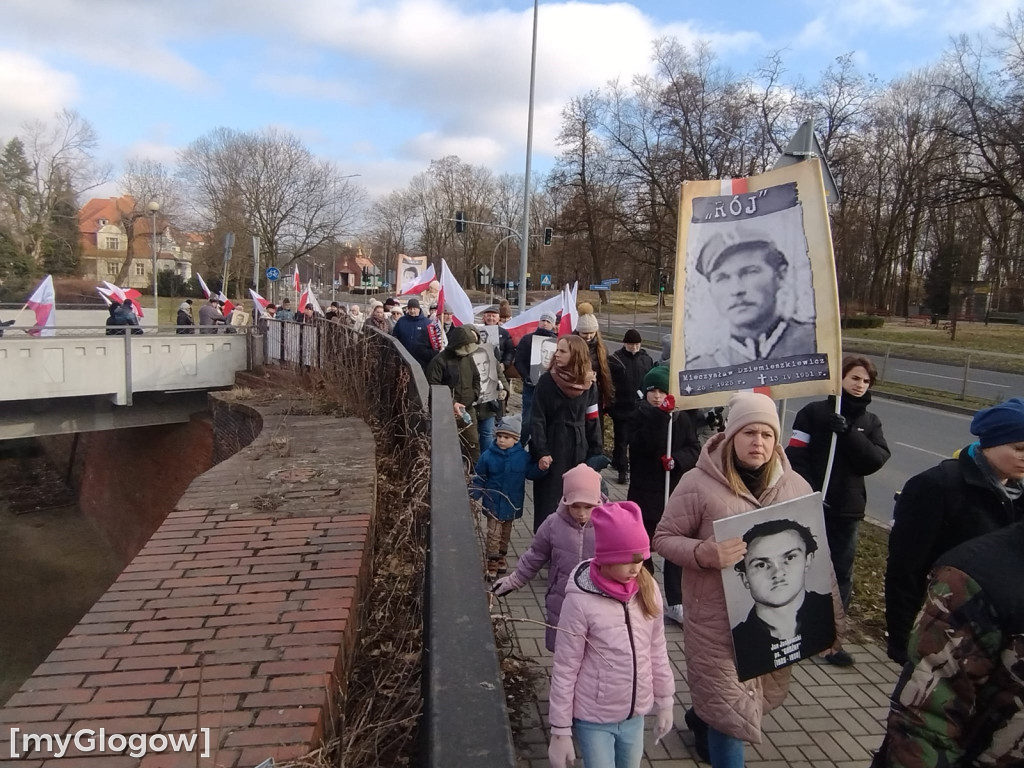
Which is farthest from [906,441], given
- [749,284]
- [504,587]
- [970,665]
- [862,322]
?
[862,322]

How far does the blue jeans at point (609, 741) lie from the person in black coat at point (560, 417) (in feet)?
7.42

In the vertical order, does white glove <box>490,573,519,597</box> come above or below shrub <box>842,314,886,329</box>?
below

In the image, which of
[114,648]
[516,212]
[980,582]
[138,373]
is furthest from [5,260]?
[516,212]

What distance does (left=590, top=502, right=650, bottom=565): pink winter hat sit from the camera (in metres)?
2.45

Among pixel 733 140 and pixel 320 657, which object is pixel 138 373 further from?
pixel 733 140

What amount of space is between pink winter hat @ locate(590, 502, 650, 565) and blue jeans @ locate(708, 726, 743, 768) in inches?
34.6

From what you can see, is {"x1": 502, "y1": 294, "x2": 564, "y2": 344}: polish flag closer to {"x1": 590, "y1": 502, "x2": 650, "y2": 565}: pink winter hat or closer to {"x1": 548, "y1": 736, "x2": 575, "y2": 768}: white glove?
{"x1": 590, "y1": 502, "x2": 650, "y2": 565}: pink winter hat

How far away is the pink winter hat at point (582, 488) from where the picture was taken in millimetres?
3240

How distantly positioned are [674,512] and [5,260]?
47.9 metres

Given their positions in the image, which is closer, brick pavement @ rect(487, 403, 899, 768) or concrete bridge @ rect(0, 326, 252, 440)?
brick pavement @ rect(487, 403, 899, 768)

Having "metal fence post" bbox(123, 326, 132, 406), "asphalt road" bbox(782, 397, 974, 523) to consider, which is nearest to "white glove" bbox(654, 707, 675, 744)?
"asphalt road" bbox(782, 397, 974, 523)

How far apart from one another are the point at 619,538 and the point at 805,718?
1945 millimetres

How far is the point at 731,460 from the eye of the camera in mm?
2828

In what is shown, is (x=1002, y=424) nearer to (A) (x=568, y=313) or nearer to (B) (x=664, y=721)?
(B) (x=664, y=721)
